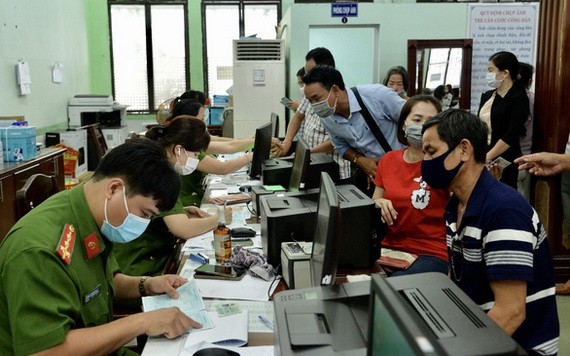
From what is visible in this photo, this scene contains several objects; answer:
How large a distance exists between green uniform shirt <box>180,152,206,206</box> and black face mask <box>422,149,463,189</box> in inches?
76.0

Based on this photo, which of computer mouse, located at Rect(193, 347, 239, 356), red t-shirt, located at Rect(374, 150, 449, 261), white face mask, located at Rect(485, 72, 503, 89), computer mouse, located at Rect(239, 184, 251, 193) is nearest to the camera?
computer mouse, located at Rect(193, 347, 239, 356)

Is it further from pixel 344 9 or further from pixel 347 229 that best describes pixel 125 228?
pixel 344 9

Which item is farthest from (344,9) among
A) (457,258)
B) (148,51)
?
(457,258)

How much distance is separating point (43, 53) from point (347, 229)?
17.5ft

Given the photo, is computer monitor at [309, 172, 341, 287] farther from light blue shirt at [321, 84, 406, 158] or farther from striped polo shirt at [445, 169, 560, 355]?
light blue shirt at [321, 84, 406, 158]

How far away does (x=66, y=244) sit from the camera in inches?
54.2

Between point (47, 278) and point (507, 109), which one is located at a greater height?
point (507, 109)

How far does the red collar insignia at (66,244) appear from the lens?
1338 millimetres

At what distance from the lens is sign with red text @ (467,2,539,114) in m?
6.01

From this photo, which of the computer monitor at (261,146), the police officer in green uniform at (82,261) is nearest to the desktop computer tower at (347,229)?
the police officer in green uniform at (82,261)

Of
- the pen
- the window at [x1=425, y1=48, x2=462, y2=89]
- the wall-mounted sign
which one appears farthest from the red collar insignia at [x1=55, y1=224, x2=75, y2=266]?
the window at [x1=425, y1=48, x2=462, y2=89]

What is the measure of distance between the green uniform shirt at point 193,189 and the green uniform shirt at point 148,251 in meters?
0.99

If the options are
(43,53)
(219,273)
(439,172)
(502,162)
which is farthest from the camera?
(43,53)

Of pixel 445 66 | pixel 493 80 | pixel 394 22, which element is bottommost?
pixel 493 80
